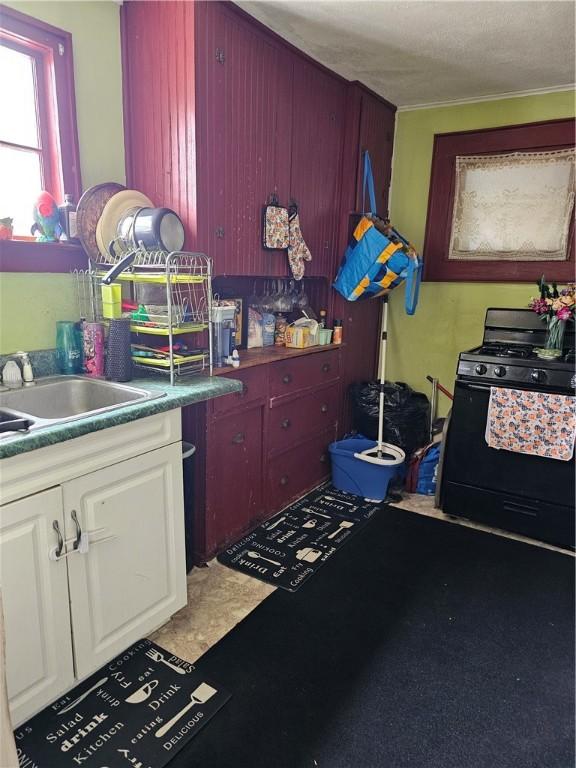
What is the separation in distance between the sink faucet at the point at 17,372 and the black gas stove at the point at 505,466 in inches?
78.6

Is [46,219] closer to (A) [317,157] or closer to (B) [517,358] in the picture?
(A) [317,157]

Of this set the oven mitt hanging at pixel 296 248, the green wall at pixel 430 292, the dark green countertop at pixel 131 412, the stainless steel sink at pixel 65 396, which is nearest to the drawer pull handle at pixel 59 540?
the dark green countertop at pixel 131 412

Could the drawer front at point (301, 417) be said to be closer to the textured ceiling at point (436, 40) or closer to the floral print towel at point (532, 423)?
the floral print towel at point (532, 423)

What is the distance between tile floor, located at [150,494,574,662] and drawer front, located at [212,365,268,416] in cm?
71

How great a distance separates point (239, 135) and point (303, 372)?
1.19m

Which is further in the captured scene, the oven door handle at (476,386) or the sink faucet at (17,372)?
the oven door handle at (476,386)

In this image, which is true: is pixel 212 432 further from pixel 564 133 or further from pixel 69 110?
pixel 564 133

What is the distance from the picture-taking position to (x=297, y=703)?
1590 millimetres

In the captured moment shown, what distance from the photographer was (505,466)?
254 cm

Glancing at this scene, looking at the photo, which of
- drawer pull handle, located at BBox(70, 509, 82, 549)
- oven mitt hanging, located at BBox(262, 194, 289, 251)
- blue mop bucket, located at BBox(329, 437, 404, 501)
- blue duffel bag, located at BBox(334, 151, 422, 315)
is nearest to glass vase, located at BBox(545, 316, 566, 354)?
blue duffel bag, located at BBox(334, 151, 422, 315)

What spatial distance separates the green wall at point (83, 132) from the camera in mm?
1836

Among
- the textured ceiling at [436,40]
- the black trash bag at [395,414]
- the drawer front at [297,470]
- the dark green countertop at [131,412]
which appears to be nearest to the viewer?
the dark green countertop at [131,412]

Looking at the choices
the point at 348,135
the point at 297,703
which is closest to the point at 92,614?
the point at 297,703

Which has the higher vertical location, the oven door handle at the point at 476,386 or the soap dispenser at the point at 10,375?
the soap dispenser at the point at 10,375
